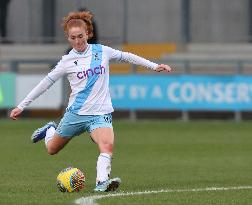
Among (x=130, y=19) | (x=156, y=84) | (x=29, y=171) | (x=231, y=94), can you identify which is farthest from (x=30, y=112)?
(x=29, y=171)

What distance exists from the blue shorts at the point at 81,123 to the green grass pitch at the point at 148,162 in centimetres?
66

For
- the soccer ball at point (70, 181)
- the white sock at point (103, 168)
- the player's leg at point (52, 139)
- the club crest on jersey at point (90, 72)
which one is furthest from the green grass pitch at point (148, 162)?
the club crest on jersey at point (90, 72)

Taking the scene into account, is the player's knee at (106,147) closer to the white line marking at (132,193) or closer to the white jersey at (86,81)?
the white jersey at (86,81)

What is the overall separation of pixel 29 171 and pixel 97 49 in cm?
286

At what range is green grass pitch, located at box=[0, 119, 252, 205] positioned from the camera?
36.0 ft

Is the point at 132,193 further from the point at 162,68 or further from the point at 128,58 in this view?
the point at 128,58

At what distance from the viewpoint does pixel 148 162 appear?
15898mm

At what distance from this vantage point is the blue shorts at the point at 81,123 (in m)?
11.8

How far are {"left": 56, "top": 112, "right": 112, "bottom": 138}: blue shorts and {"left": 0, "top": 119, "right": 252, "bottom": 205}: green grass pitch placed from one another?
0.66 metres

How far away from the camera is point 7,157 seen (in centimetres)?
1659

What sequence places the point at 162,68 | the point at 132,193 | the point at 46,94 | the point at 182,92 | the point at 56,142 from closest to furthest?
the point at 132,193
the point at 162,68
the point at 56,142
the point at 182,92
the point at 46,94

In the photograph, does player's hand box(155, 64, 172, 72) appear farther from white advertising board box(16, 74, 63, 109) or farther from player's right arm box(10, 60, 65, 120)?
white advertising board box(16, 74, 63, 109)

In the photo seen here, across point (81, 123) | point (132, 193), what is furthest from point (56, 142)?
point (132, 193)

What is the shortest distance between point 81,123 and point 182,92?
46.1 ft
